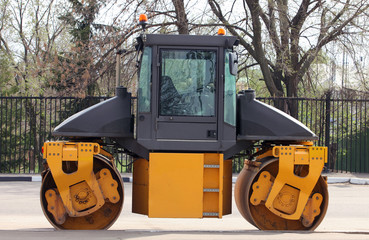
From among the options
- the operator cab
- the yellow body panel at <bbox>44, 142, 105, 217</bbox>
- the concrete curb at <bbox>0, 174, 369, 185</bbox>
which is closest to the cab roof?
the operator cab

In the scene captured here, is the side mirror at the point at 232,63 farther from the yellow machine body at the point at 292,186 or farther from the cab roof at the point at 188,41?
the yellow machine body at the point at 292,186

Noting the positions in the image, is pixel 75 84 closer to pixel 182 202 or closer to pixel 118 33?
pixel 118 33

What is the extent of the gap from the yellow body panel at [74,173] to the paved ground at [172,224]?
1.37 feet

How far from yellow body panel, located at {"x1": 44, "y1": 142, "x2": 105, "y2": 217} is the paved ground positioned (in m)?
0.42

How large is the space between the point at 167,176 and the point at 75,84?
11300mm

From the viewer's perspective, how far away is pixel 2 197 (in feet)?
38.4

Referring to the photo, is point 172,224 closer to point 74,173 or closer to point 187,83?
point 74,173

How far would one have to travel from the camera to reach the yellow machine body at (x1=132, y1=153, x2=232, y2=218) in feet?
22.5

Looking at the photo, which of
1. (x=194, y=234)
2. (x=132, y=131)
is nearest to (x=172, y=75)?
(x=132, y=131)

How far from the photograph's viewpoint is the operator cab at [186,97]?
274 inches

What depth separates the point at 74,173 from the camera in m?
7.00

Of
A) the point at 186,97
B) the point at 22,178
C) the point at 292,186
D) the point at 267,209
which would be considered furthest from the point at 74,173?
the point at 22,178

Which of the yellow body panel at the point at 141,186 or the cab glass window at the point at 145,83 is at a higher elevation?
the cab glass window at the point at 145,83

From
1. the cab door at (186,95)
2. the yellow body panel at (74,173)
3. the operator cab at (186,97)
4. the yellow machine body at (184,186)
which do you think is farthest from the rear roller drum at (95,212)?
the cab door at (186,95)
